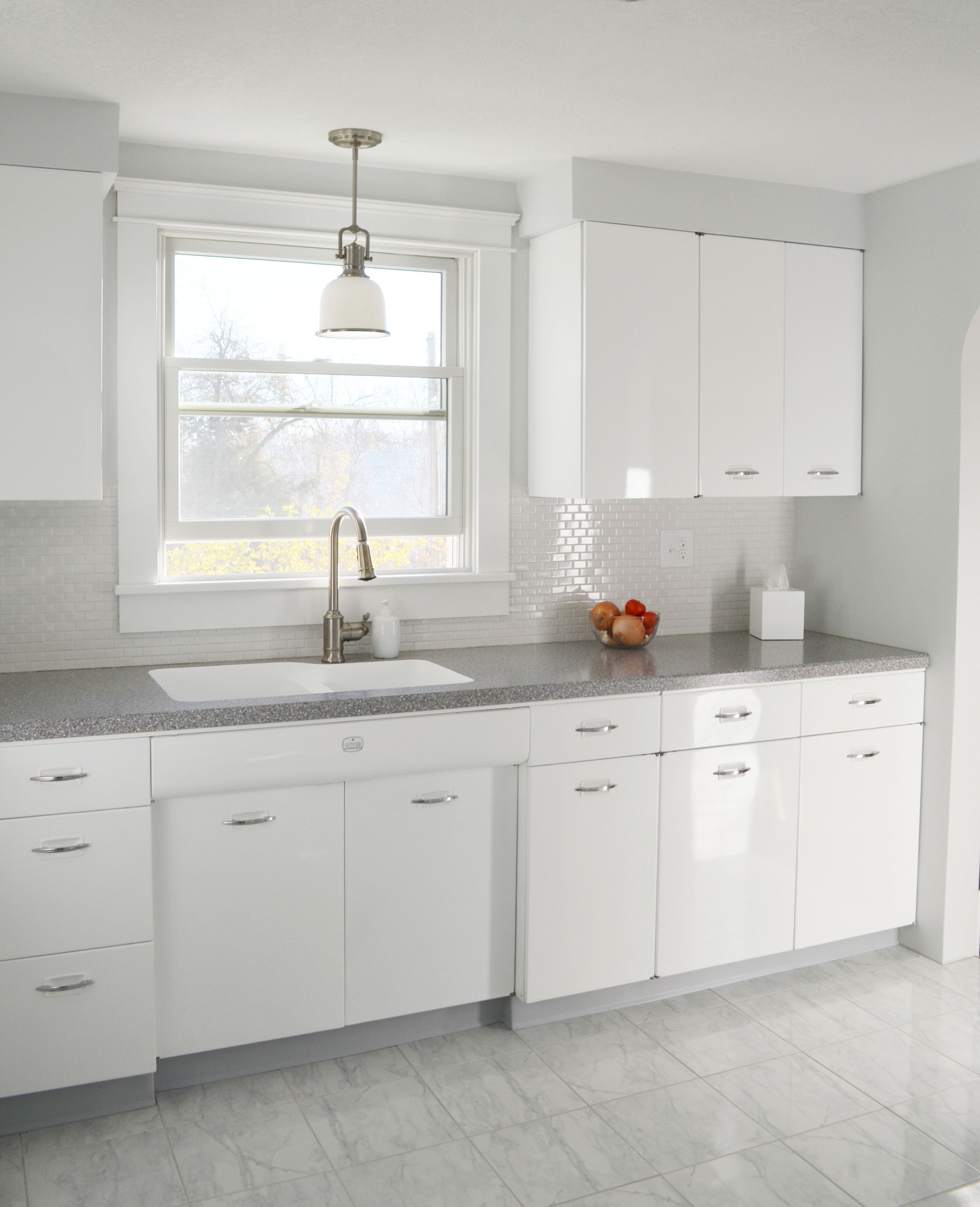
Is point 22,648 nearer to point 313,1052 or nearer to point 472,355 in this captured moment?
point 313,1052

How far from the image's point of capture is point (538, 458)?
138 inches

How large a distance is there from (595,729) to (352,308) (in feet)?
4.24

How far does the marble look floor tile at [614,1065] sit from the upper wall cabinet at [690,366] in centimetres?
153

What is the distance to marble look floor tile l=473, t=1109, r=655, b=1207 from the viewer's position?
235cm

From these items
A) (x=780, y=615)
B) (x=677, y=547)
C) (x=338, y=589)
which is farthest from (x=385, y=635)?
(x=780, y=615)

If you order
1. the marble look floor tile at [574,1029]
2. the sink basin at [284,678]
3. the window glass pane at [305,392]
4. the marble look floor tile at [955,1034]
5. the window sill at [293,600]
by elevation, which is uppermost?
the window glass pane at [305,392]

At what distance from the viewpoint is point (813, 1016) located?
3.14 meters

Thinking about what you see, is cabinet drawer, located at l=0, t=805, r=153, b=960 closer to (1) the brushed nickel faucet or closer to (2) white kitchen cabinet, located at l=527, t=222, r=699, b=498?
(1) the brushed nickel faucet

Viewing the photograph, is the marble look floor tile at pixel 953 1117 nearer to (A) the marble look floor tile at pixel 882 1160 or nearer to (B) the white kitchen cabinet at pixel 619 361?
(A) the marble look floor tile at pixel 882 1160

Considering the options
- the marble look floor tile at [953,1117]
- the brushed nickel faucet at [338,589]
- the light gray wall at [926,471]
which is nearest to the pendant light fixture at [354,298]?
the brushed nickel faucet at [338,589]

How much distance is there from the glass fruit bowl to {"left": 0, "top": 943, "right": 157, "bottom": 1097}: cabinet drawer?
1628 mm

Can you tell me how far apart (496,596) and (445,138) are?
4.49 feet

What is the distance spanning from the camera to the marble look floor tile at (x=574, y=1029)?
2.99 metres

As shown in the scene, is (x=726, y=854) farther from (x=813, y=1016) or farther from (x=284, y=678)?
(x=284, y=678)
